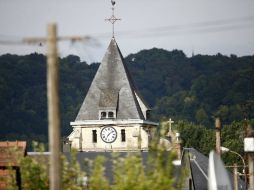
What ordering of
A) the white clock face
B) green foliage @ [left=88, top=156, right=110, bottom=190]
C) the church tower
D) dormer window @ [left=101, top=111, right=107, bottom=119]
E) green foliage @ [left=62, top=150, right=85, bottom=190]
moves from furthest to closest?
dormer window @ [left=101, top=111, right=107, bottom=119] < the white clock face < the church tower < green foliage @ [left=62, top=150, right=85, bottom=190] < green foliage @ [left=88, top=156, right=110, bottom=190]

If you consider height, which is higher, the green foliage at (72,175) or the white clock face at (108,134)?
the white clock face at (108,134)

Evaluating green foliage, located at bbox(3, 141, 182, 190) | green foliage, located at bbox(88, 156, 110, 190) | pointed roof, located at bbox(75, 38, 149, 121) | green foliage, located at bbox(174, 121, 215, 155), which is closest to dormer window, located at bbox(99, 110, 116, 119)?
pointed roof, located at bbox(75, 38, 149, 121)

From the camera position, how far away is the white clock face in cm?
12656

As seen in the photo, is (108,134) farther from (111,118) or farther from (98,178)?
(98,178)

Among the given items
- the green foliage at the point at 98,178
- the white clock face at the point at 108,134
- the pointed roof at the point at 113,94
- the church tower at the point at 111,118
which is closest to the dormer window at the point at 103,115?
the church tower at the point at 111,118

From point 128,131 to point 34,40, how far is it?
100233 mm

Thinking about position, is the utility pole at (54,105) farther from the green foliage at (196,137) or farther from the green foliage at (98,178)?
the green foliage at (196,137)

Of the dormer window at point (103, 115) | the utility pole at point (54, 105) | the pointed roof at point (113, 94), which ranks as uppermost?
the pointed roof at point (113, 94)

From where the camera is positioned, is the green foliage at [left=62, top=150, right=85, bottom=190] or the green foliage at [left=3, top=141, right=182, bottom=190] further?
the green foliage at [left=62, top=150, right=85, bottom=190]

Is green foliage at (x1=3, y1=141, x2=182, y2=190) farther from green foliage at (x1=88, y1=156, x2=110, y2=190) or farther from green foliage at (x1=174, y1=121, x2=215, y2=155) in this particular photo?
green foliage at (x1=174, y1=121, x2=215, y2=155)

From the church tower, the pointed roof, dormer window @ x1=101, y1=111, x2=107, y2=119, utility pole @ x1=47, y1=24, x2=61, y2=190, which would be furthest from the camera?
the pointed roof

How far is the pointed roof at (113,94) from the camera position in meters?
127

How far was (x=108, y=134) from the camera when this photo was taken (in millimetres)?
126812

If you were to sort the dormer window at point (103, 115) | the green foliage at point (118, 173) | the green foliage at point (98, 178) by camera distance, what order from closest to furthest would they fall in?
the green foliage at point (118, 173)
the green foliage at point (98, 178)
the dormer window at point (103, 115)
